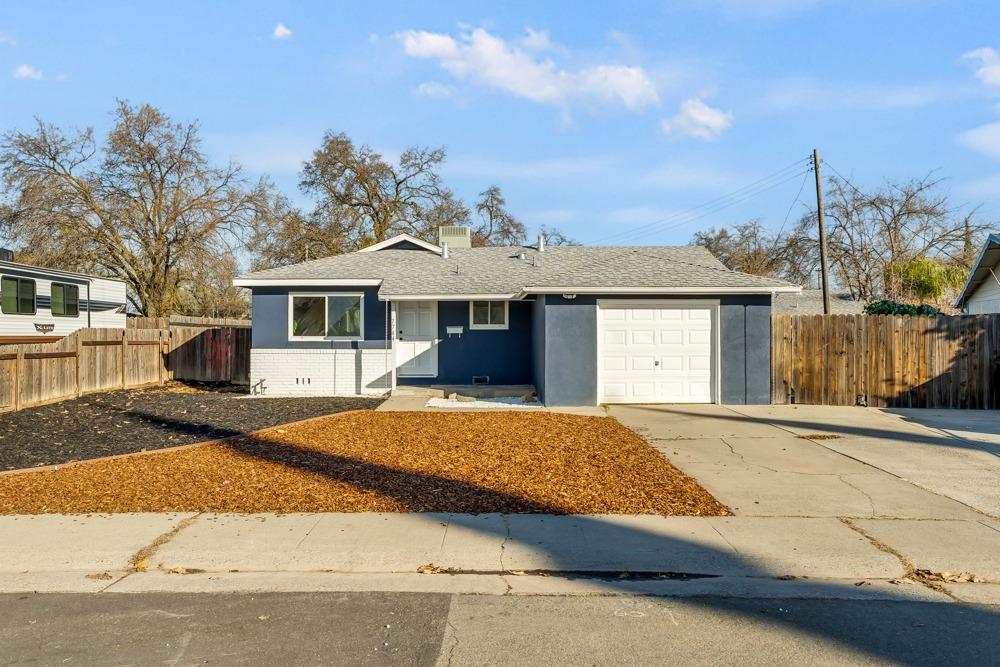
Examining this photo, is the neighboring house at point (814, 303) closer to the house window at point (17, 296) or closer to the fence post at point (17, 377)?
the house window at point (17, 296)

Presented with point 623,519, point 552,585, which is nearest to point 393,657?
point 552,585

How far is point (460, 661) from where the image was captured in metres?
3.54

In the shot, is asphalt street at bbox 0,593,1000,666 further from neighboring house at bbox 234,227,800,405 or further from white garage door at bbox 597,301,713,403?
white garage door at bbox 597,301,713,403

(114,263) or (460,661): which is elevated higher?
(114,263)

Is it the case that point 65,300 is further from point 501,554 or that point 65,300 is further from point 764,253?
point 764,253

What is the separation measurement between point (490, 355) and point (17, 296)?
11510 mm

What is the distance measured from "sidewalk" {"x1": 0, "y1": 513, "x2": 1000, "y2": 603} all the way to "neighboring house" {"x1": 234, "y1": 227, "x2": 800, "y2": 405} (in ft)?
26.2

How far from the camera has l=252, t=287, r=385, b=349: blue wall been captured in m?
17.0

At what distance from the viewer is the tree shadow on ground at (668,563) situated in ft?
12.4

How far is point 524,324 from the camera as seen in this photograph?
55.3ft

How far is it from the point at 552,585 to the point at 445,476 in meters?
3.06

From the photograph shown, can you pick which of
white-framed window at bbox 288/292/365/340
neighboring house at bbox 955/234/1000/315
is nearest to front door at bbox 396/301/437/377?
white-framed window at bbox 288/292/365/340

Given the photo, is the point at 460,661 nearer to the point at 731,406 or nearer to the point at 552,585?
the point at 552,585

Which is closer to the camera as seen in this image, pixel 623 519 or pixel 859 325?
pixel 623 519
